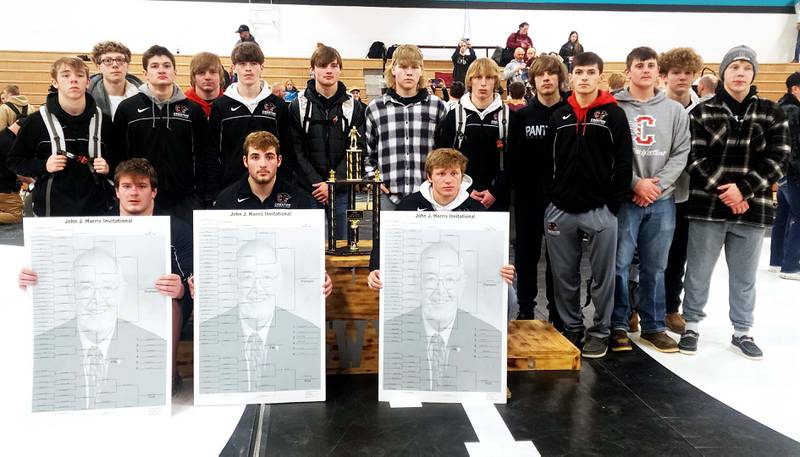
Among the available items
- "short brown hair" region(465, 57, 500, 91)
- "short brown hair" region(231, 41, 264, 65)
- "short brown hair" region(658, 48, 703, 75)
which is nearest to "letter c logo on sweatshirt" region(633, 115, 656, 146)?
"short brown hair" region(658, 48, 703, 75)

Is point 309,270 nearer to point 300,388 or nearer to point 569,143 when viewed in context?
point 300,388

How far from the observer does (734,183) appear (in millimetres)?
3043

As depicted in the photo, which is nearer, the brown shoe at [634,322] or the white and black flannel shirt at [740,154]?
the white and black flannel shirt at [740,154]

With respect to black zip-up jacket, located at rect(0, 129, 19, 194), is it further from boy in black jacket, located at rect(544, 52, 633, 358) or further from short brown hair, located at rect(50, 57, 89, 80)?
boy in black jacket, located at rect(544, 52, 633, 358)

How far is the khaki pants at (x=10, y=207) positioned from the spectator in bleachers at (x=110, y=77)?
5.18 metres

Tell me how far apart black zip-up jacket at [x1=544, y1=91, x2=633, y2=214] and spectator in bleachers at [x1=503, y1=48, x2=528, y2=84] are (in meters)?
7.78

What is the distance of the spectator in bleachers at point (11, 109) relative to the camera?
7.11 metres

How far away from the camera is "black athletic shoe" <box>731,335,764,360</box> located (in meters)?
3.16

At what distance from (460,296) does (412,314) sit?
0.23 metres

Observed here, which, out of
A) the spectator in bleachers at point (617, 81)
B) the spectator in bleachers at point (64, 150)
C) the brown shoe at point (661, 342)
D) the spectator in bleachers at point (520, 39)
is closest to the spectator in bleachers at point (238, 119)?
the spectator in bleachers at point (64, 150)

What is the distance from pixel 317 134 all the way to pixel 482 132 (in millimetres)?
977

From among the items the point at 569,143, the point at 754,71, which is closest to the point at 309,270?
the point at 569,143

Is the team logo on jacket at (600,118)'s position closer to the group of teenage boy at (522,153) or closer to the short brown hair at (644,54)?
the group of teenage boy at (522,153)

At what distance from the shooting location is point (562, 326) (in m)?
3.40
